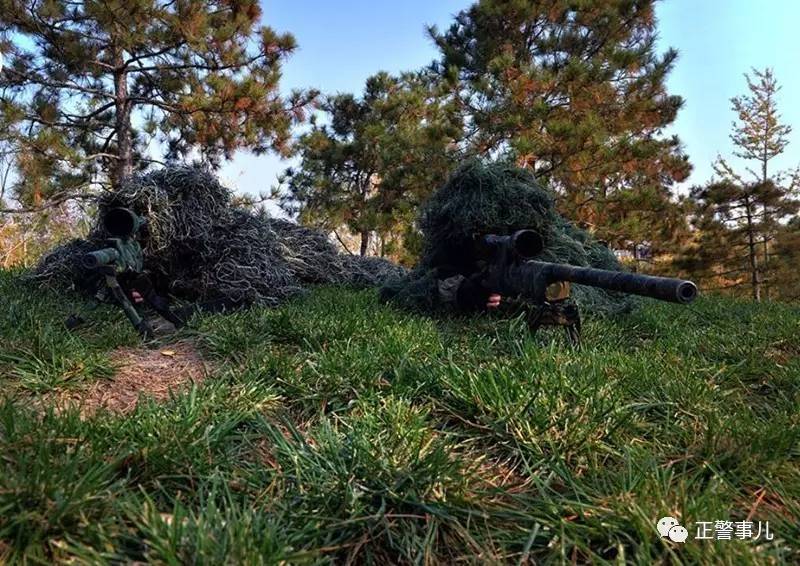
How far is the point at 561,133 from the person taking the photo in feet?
25.7

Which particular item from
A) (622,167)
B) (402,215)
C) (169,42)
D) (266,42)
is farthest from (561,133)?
(169,42)

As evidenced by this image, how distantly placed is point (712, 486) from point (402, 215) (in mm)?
8154

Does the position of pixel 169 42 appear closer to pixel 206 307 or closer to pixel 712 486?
pixel 206 307

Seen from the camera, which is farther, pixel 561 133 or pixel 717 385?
pixel 561 133

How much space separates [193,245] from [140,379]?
1.51 m

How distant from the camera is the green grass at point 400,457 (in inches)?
36.1

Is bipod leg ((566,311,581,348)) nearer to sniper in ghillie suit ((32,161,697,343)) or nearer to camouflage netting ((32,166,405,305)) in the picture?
sniper in ghillie suit ((32,161,697,343))

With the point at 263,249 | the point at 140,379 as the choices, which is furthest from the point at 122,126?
the point at 140,379

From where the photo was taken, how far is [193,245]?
3.14 metres

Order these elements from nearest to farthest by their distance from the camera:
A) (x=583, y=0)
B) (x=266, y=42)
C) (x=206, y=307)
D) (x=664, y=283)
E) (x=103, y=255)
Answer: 1. (x=664, y=283)
2. (x=103, y=255)
3. (x=206, y=307)
4. (x=266, y=42)
5. (x=583, y=0)

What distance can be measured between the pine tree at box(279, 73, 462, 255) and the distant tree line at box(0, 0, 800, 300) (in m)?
0.05

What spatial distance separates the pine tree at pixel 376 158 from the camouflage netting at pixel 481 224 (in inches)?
203

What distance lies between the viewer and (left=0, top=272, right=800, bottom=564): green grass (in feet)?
3.01

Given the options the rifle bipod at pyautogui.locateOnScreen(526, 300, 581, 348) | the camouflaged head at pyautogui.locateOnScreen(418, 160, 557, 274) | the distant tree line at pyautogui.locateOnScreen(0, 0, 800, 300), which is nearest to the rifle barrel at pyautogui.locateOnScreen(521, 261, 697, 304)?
the rifle bipod at pyautogui.locateOnScreen(526, 300, 581, 348)
